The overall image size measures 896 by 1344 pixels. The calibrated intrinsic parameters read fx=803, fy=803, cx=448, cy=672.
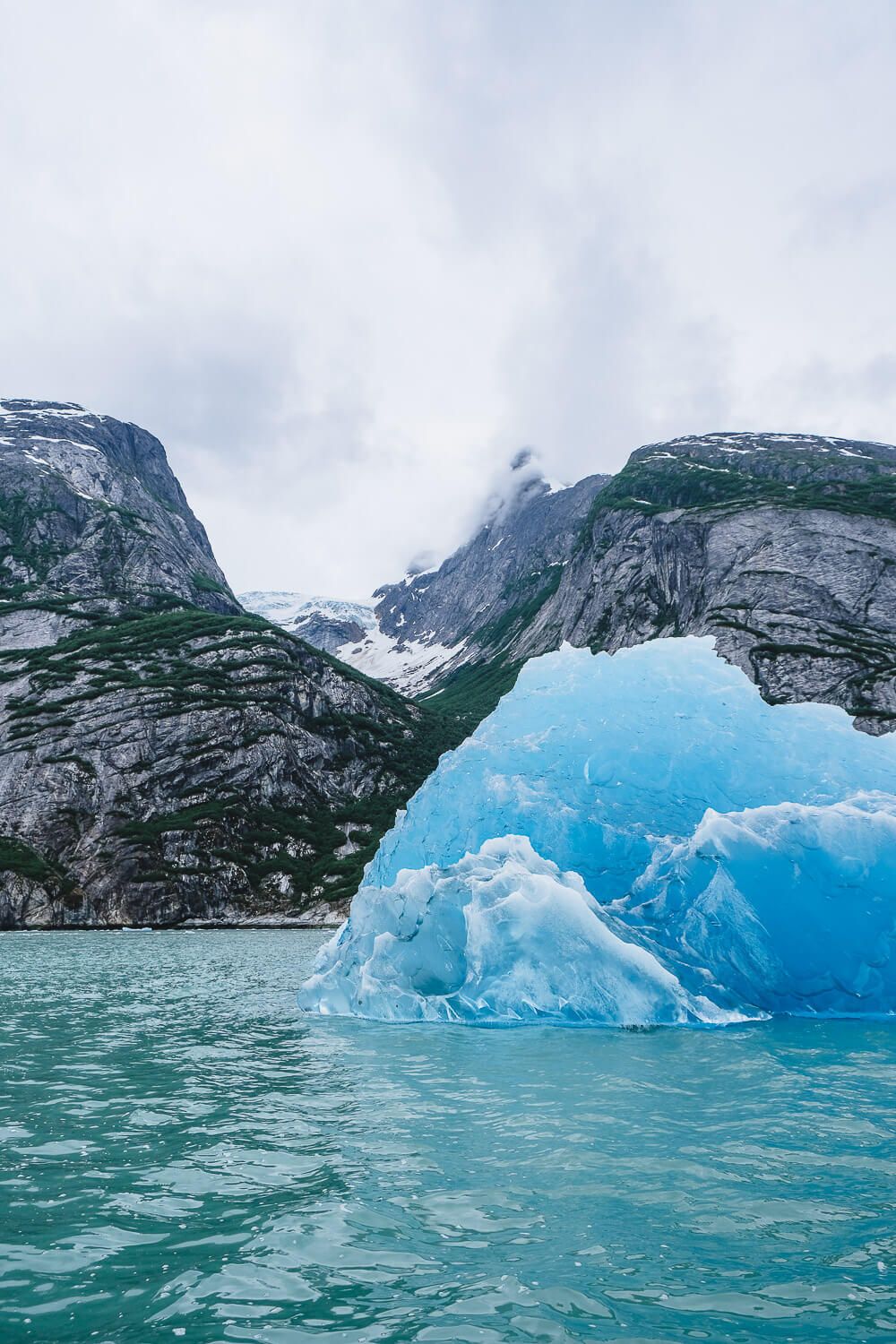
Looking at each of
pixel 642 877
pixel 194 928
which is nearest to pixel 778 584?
pixel 194 928

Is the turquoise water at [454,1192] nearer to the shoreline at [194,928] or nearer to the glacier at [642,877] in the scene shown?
the glacier at [642,877]

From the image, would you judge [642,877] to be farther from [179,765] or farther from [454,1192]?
[179,765]

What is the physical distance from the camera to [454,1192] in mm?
9039

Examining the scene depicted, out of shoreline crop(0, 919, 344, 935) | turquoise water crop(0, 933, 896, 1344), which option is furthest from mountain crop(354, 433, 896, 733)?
turquoise water crop(0, 933, 896, 1344)

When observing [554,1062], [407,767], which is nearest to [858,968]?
[554,1062]

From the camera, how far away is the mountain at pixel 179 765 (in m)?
107

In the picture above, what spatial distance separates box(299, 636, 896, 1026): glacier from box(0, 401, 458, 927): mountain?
89136mm

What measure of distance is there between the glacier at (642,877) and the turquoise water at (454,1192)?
252 centimetres

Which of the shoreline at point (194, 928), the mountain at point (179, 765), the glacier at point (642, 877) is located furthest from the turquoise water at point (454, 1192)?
the mountain at point (179, 765)

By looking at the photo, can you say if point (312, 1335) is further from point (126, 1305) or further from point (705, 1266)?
point (705, 1266)

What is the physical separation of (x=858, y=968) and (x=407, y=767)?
447ft

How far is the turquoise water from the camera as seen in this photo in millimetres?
6309

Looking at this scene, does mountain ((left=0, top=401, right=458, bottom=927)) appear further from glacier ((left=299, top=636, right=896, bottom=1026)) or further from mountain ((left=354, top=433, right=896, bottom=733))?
glacier ((left=299, top=636, right=896, bottom=1026))

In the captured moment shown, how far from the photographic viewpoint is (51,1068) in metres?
16.1
